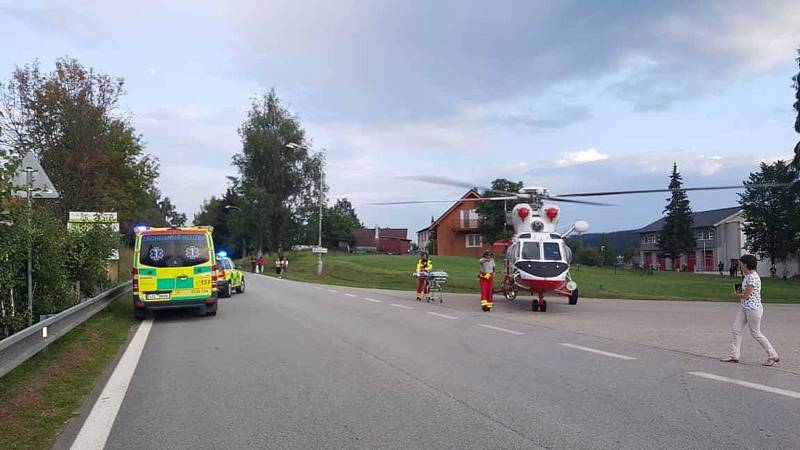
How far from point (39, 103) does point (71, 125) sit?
185 cm

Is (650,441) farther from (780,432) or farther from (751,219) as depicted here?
(751,219)

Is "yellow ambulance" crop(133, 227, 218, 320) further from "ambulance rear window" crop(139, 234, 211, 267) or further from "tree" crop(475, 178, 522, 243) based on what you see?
"tree" crop(475, 178, 522, 243)

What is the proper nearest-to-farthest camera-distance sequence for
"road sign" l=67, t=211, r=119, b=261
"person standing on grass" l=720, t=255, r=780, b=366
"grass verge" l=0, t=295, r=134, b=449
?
"grass verge" l=0, t=295, r=134, b=449, "person standing on grass" l=720, t=255, r=780, b=366, "road sign" l=67, t=211, r=119, b=261

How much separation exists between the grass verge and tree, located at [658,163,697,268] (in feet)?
263

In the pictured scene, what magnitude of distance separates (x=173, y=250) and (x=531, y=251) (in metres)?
10.1

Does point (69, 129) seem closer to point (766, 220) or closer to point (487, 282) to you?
point (487, 282)

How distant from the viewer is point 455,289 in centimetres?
3131

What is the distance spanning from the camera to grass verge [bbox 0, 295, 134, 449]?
5.92 metres

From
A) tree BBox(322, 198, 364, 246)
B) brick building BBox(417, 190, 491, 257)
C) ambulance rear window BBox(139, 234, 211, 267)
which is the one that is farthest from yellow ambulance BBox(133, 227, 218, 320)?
tree BBox(322, 198, 364, 246)

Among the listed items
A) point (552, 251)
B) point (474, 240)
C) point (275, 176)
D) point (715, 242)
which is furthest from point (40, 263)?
point (715, 242)

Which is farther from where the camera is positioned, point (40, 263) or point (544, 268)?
point (544, 268)

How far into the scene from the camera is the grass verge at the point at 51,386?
5.92 metres

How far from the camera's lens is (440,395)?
282 inches

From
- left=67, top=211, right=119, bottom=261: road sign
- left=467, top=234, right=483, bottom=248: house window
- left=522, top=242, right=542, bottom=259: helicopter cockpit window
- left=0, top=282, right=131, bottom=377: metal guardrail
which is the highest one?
left=467, top=234, right=483, bottom=248: house window
